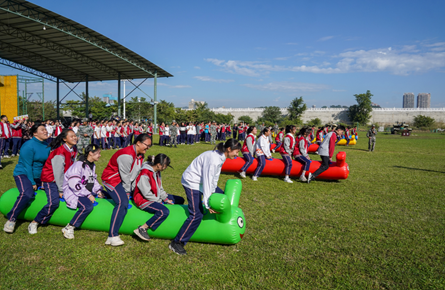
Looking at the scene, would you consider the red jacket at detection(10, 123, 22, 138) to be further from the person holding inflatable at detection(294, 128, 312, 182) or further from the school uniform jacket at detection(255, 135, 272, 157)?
the person holding inflatable at detection(294, 128, 312, 182)

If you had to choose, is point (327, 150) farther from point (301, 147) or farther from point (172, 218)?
point (172, 218)

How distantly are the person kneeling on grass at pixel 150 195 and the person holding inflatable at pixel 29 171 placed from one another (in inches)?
68.4

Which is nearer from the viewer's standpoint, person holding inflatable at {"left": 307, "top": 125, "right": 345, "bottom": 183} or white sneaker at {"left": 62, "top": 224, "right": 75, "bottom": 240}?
white sneaker at {"left": 62, "top": 224, "right": 75, "bottom": 240}

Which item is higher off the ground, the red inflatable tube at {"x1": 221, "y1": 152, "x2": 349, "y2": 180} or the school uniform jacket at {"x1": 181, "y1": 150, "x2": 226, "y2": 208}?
the school uniform jacket at {"x1": 181, "y1": 150, "x2": 226, "y2": 208}

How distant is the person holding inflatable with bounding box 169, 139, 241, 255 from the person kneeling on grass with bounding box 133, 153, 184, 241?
0.39m

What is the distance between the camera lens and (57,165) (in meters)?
4.32

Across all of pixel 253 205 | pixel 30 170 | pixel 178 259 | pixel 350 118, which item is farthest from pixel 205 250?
pixel 350 118

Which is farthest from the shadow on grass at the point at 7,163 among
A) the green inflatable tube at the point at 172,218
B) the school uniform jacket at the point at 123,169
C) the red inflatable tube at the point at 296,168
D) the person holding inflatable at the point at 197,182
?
the person holding inflatable at the point at 197,182

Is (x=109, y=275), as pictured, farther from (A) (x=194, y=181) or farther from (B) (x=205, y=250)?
(A) (x=194, y=181)

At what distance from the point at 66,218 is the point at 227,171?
5.28 m

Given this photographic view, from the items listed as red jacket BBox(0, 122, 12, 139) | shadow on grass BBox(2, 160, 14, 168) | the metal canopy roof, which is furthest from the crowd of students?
the metal canopy roof

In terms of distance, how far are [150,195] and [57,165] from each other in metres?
1.54

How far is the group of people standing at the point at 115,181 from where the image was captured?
3998 millimetres

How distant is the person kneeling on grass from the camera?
4.16m
